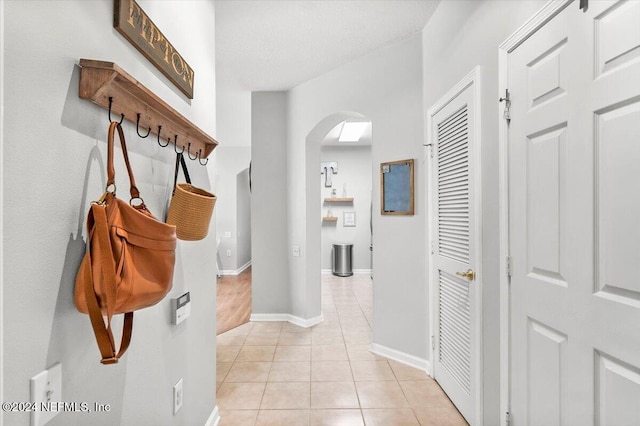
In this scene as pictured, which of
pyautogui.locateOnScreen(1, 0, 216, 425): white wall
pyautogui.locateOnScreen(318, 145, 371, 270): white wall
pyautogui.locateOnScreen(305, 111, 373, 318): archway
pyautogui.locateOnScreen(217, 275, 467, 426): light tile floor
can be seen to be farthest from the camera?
pyautogui.locateOnScreen(318, 145, 371, 270): white wall

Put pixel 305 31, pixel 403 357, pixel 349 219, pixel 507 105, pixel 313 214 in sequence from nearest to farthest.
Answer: pixel 507 105 < pixel 305 31 < pixel 403 357 < pixel 313 214 < pixel 349 219

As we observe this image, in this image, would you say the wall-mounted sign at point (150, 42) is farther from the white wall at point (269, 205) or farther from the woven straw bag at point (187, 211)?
the white wall at point (269, 205)

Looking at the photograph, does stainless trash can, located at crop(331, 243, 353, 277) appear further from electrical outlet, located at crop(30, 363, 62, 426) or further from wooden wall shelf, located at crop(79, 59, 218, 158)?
electrical outlet, located at crop(30, 363, 62, 426)

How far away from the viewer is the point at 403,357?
265 centimetres

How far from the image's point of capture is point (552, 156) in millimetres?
1244

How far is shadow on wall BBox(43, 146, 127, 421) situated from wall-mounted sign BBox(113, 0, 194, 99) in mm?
444

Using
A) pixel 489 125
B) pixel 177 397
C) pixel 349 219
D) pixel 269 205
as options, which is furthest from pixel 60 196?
pixel 349 219

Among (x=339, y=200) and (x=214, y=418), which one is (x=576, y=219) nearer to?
(x=214, y=418)

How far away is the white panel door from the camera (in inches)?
38.0

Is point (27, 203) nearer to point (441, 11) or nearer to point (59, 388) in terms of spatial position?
point (59, 388)

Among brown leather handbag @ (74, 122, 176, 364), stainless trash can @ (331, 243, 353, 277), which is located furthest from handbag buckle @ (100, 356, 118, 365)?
stainless trash can @ (331, 243, 353, 277)

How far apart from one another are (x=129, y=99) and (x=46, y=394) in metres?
0.80

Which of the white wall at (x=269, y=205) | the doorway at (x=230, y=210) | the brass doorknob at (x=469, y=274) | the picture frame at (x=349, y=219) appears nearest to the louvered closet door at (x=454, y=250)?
the brass doorknob at (x=469, y=274)

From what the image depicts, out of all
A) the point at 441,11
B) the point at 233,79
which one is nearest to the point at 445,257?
the point at 441,11
